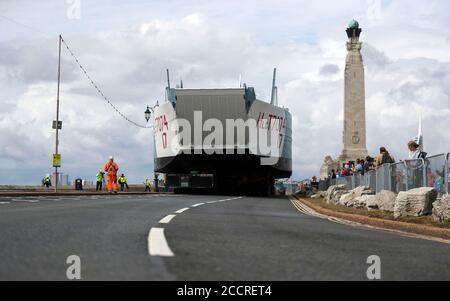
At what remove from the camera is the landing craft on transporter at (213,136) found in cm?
3284

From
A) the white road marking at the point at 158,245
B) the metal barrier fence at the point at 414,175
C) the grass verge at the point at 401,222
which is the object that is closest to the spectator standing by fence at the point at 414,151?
the metal barrier fence at the point at 414,175

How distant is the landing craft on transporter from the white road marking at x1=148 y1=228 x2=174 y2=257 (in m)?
24.9

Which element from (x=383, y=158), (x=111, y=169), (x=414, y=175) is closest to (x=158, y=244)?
(x=414, y=175)

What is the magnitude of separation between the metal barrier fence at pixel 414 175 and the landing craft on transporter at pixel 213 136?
1246 centimetres

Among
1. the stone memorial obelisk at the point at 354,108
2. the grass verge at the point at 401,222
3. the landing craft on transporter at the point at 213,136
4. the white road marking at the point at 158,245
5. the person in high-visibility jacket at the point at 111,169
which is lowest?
the grass verge at the point at 401,222

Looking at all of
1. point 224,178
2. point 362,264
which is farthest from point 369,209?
point 224,178

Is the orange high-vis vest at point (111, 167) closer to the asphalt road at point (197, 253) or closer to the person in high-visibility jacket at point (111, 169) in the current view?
the person in high-visibility jacket at point (111, 169)

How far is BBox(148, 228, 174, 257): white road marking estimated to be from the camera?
582 cm

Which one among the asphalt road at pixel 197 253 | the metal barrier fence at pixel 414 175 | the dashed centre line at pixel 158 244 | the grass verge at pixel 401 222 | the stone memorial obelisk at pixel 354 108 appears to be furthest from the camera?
the stone memorial obelisk at pixel 354 108

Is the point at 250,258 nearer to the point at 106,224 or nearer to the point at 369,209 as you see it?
the point at 106,224

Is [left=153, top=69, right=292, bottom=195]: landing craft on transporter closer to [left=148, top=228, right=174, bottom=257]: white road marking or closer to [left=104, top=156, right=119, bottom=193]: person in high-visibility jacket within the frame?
[left=104, top=156, right=119, bottom=193]: person in high-visibility jacket

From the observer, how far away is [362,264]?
6.11 meters

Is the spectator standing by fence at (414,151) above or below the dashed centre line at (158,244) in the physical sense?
above
